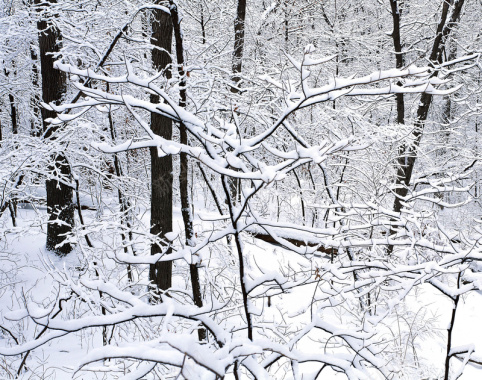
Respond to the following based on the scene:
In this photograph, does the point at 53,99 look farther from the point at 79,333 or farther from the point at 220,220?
the point at 220,220

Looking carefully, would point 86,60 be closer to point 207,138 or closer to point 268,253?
point 268,253

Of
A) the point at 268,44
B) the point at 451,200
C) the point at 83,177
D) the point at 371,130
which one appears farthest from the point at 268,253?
the point at 451,200

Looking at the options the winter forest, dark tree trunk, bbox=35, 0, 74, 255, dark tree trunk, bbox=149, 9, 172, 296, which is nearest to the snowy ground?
the winter forest

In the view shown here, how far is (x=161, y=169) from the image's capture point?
237 inches

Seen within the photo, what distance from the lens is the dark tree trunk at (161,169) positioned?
5.71m

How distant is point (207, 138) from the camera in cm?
154

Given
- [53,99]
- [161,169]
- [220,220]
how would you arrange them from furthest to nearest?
[53,99], [161,169], [220,220]

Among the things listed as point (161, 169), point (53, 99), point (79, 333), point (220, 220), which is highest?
point (53, 99)

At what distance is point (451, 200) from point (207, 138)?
1973cm

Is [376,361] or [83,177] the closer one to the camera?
[376,361]

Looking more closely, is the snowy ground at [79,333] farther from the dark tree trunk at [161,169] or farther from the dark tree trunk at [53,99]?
the dark tree trunk at [53,99]

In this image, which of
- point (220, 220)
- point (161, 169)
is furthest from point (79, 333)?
point (220, 220)

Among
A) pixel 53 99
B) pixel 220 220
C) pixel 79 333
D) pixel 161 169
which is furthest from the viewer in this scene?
pixel 53 99

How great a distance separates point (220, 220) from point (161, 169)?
3665 mm
